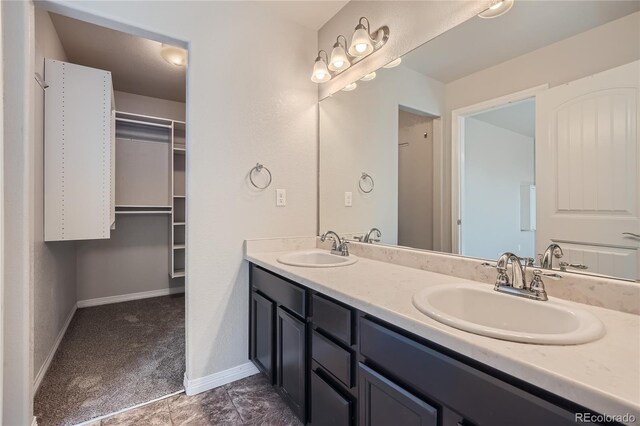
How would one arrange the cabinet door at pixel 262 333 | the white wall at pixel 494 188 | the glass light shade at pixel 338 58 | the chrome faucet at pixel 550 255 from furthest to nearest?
the glass light shade at pixel 338 58, the cabinet door at pixel 262 333, the white wall at pixel 494 188, the chrome faucet at pixel 550 255

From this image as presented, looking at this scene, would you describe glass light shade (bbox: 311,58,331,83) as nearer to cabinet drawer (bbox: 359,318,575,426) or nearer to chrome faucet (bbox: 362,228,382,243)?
chrome faucet (bbox: 362,228,382,243)

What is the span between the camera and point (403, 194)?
1.67 m

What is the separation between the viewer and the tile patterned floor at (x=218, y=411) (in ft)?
4.85

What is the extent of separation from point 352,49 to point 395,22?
265 millimetres

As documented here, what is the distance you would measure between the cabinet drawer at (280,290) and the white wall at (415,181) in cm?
68

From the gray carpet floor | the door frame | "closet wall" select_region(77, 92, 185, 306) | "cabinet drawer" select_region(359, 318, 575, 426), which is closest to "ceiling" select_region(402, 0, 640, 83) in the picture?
the door frame

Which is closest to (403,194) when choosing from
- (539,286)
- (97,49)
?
(539,286)

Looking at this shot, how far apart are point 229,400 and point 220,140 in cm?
153

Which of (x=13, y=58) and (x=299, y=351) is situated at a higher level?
(x=13, y=58)

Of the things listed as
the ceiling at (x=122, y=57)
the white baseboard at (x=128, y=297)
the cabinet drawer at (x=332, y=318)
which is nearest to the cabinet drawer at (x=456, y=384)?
the cabinet drawer at (x=332, y=318)

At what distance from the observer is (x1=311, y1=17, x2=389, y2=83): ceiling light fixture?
1.65 meters

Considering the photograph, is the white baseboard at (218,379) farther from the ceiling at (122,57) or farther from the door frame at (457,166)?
the ceiling at (122,57)

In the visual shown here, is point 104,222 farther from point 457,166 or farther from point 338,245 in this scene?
point 457,166

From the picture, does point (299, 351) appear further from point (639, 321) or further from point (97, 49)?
point (97, 49)
